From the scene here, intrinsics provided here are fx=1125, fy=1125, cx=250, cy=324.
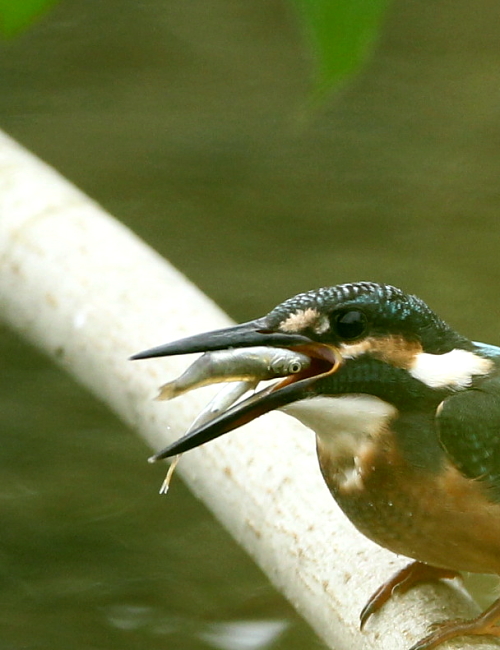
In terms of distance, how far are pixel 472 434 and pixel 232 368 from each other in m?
0.24

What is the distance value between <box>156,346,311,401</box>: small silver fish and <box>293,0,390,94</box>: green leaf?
0.56m

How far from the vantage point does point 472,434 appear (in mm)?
924

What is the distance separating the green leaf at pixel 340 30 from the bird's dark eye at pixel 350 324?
1.99 ft

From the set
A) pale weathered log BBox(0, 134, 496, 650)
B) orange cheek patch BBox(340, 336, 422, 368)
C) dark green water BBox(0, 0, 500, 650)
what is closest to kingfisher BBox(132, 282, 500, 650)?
orange cheek patch BBox(340, 336, 422, 368)

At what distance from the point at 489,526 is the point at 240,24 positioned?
4238mm

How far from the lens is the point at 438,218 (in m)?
3.54

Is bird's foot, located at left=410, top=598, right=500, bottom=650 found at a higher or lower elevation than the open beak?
lower

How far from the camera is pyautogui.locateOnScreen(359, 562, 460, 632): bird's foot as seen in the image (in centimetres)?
104

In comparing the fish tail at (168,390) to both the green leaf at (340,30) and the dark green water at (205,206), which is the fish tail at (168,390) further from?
the dark green water at (205,206)

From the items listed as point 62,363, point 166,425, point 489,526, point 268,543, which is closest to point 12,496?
point 62,363

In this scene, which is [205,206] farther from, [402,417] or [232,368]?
[232,368]

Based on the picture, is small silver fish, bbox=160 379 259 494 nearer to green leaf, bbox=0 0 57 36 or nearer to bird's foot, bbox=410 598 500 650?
bird's foot, bbox=410 598 500 650

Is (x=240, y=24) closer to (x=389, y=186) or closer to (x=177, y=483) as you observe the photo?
(x=389, y=186)

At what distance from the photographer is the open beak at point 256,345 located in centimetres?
79
